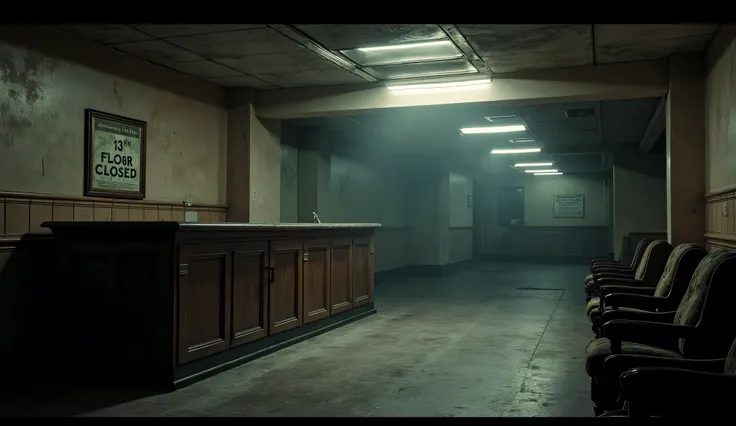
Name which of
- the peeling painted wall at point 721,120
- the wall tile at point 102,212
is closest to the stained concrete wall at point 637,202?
the peeling painted wall at point 721,120

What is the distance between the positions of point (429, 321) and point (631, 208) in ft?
19.6

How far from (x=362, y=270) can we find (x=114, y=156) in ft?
9.37

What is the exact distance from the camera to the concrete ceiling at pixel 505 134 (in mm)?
7645

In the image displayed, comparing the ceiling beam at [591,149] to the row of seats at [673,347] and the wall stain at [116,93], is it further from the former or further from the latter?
the wall stain at [116,93]

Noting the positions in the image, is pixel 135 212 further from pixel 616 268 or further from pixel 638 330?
pixel 616 268

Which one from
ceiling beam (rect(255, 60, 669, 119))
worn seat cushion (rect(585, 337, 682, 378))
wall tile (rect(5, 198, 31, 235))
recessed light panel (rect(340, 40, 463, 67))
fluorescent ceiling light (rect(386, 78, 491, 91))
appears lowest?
Result: worn seat cushion (rect(585, 337, 682, 378))

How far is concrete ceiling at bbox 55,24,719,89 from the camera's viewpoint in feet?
15.1

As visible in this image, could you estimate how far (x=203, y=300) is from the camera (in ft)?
12.9

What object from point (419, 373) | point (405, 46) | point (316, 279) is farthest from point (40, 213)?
point (405, 46)

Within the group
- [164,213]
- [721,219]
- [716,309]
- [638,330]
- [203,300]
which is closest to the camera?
[716,309]

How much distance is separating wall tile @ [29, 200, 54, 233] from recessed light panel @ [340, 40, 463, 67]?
8.71 feet

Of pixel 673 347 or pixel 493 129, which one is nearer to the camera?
pixel 673 347

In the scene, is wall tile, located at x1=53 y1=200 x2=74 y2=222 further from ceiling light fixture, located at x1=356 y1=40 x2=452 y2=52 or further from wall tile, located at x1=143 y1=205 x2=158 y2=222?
ceiling light fixture, located at x1=356 y1=40 x2=452 y2=52

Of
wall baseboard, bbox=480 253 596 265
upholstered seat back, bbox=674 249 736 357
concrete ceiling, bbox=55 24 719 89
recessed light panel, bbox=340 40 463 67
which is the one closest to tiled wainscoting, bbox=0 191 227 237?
concrete ceiling, bbox=55 24 719 89
